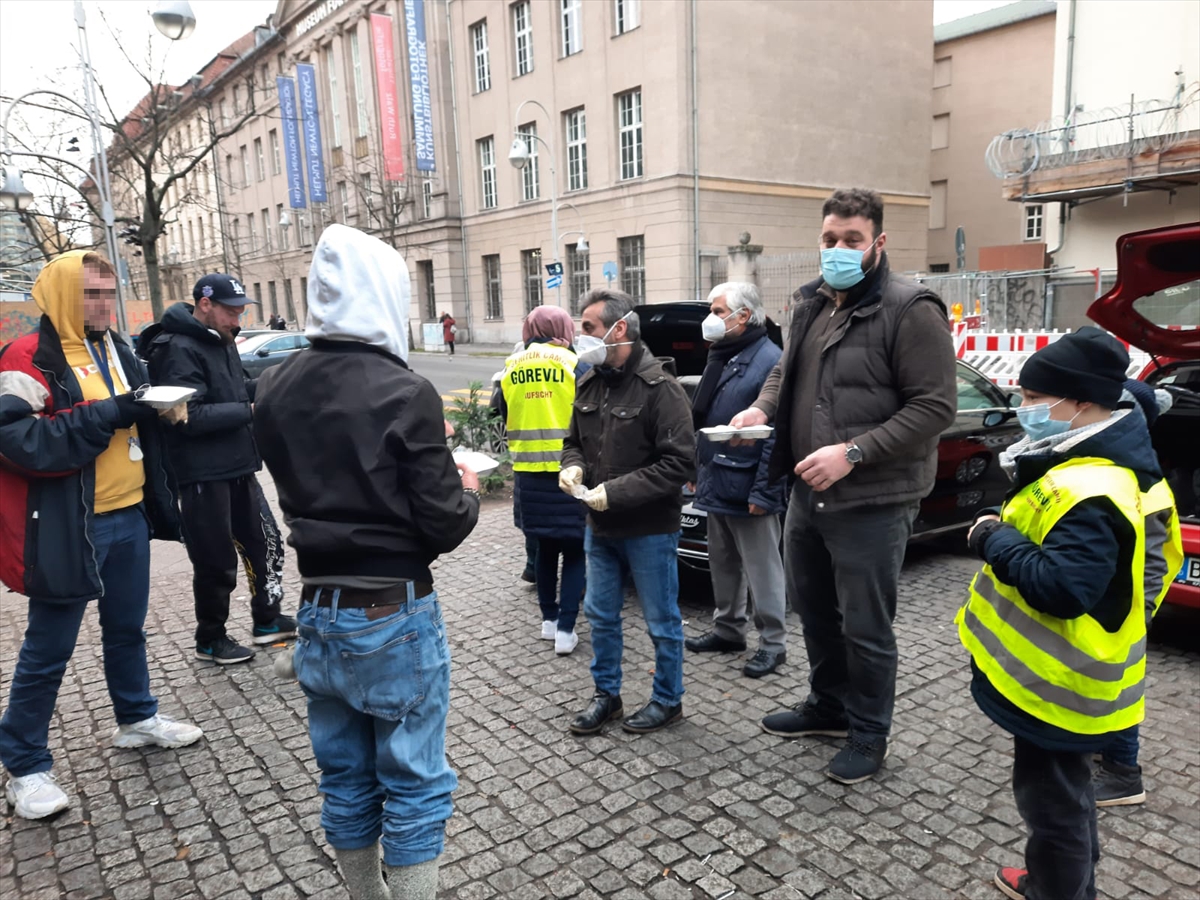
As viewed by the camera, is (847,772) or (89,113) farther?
(89,113)

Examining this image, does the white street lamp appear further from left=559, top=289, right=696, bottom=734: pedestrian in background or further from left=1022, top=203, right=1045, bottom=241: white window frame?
left=1022, top=203, right=1045, bottom=241: white window frame

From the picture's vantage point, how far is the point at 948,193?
38.6 m

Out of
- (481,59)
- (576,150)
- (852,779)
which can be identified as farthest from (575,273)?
(852,779)

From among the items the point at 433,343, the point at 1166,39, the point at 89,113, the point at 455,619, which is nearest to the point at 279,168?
the point at 433,343

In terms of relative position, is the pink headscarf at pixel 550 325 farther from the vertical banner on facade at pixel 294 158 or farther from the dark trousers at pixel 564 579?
the vertical banner on facade at pixel 294 158

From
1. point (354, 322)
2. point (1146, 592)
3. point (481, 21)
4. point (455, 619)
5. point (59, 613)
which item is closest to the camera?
point (354, 322)

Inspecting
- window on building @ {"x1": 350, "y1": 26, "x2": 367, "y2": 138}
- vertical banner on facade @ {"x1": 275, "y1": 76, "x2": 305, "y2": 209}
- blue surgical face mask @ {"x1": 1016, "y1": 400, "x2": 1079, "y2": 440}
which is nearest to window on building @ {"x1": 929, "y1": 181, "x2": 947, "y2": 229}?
window on building @ {"x1": 350, "y1": 26, "x2": 367, "y2": 138}

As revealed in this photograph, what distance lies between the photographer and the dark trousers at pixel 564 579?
15.2ft

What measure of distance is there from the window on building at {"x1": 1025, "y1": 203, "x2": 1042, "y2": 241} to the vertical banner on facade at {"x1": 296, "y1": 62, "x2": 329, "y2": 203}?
32.0 m

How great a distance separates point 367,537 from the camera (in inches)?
84.7

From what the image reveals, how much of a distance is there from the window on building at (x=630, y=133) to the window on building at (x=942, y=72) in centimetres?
1884

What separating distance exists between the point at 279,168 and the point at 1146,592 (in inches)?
2181

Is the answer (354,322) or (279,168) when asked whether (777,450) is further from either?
(279,168)

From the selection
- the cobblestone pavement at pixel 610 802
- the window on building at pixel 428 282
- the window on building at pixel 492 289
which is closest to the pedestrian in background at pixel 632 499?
the cobblestone pavement at pixel 610 802
